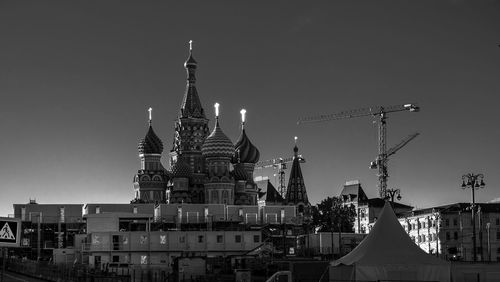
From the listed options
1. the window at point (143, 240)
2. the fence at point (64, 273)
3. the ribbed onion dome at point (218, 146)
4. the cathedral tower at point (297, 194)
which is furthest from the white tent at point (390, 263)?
the cathedral tower at point (297, 194)

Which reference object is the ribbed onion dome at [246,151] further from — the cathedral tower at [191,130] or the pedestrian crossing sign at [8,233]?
the pedestrian crossing sign at [8,233]

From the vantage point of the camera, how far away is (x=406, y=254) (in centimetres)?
4666

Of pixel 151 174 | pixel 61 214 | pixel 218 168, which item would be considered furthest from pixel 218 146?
pixel 61 214

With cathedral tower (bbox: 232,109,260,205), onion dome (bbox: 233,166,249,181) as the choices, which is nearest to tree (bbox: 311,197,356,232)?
cathedral tower (bbox: 232,109,260,205)

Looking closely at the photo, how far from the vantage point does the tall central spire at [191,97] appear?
151875 mm

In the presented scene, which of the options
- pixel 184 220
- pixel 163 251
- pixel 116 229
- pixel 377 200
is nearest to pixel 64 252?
pixel 116 229

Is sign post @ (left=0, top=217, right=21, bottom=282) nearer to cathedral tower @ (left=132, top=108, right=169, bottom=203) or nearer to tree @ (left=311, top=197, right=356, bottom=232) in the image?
cathedral tower @ (left=132, top=108, right=169, bottom=203)

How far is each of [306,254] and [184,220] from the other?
25.5 m

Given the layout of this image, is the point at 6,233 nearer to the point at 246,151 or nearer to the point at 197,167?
the point at 197,167

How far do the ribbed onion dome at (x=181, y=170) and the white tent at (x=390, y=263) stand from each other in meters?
94.7

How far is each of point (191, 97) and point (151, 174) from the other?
1682cm

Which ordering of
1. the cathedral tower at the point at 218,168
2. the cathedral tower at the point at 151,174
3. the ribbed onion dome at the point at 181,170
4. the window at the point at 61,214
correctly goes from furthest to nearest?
1. the cathedral tower at the point at 151,174
2. the ribbed onion dome at the point at 181,170
3. the cathedral tower at the point at 218,168
4. the window at the point at 61,214

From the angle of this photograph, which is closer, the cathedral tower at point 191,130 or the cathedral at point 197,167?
the cathedral at point 197,167

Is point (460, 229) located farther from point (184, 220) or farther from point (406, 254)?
point (406, 254)
